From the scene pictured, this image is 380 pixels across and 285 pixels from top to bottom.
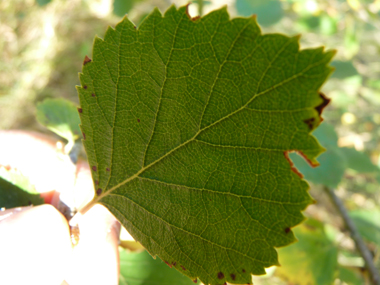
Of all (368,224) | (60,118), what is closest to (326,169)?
(368,224)

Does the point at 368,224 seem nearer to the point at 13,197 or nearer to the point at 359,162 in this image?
the point at 359,162

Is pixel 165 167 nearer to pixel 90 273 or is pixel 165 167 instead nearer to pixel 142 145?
pixel 142 145

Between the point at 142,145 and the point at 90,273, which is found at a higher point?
the point at 142,145

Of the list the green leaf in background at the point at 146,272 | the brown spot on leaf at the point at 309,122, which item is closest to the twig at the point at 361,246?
the green leaf in background at the point at 146,272

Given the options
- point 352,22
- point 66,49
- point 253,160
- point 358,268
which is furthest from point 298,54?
point 66,49

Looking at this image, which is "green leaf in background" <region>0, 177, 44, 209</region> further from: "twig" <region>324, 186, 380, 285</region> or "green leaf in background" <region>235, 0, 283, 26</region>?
"green leaf in background" <region>235, 0, 283, 26</region>
